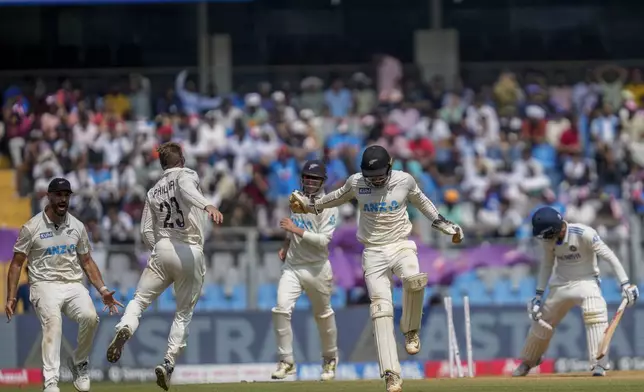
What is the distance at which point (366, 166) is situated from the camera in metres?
14.0

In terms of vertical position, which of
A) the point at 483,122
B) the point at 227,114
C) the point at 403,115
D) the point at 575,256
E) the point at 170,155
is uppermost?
the point at 227,114

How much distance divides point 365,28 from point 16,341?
1127 cm

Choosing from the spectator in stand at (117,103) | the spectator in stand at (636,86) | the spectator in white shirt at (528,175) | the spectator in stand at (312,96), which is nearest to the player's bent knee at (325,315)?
the spectator in white shirt at (528,175)

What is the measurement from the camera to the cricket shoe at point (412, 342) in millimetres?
14461

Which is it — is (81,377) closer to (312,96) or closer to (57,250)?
(57,250)

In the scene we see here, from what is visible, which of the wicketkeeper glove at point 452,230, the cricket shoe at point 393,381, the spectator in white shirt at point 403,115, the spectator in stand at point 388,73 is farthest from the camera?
the spectator in stand at point 388,73

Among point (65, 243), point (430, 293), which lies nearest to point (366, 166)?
point (65, 243)

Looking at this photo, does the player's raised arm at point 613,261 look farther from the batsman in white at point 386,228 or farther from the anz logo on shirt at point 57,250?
the anz logo on shirt at point 57,250

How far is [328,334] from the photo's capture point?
59.1 ft

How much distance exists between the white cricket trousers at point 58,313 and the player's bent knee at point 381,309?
3243mm

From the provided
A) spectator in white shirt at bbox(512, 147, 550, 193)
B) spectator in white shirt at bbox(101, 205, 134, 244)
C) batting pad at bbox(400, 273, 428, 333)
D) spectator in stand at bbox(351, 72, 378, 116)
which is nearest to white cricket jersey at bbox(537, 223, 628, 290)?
batting pad at bbox(400, 273, 428, 333)

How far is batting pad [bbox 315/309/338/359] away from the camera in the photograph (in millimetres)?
18000

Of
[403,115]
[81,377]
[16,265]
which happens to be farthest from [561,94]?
[16,265]

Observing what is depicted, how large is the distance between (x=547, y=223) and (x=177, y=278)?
4.78 metres
